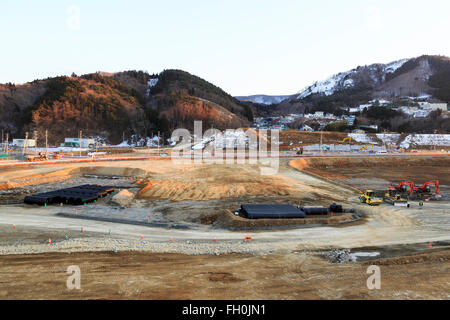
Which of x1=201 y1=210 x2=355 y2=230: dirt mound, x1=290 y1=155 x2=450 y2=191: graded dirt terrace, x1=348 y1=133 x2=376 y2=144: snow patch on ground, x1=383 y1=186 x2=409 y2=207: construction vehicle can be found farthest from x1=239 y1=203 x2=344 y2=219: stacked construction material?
x1=348 y1=133 x2=376 y2=144: snow patch on ground

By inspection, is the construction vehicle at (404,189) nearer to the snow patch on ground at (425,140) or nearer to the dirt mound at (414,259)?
the dirt mound at (414,259)

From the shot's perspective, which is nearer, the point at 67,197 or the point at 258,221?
the point at 258,221

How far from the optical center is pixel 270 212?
20.9 metres

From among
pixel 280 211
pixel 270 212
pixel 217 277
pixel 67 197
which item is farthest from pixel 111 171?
pixel 217 277

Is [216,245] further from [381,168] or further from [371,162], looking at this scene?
[371,162]

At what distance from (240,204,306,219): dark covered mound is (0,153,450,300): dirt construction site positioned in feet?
1.84

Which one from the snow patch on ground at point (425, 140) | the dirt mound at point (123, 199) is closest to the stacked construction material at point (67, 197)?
the dirt mound at point (123, 199)

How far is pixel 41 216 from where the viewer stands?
2148 cm

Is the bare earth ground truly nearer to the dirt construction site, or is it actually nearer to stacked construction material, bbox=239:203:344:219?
the dirt construction site

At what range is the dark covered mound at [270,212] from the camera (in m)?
20.4

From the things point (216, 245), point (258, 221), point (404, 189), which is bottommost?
point (216, 245)

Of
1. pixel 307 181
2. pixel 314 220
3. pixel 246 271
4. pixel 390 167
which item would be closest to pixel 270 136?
pixel 390 167

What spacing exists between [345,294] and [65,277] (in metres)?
10.8

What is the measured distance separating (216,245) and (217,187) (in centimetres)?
1606
